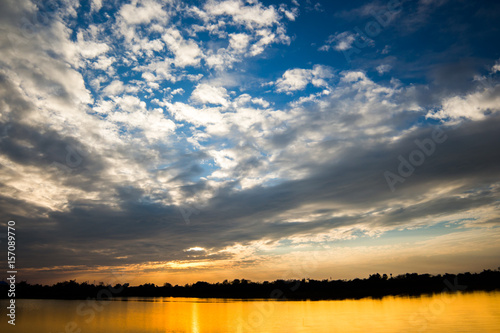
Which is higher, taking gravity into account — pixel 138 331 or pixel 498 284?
pixel 138 331

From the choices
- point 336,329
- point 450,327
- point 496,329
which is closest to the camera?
point 496,329

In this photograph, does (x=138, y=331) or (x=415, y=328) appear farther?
(x=138, y=331)

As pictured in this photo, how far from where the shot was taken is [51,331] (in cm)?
5506

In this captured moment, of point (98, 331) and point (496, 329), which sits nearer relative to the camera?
point (496, 329)

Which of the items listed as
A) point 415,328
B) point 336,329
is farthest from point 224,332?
point 415,328

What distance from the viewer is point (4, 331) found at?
5447 cm

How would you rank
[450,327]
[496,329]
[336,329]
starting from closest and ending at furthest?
[496,329] < [450,327] < [336,329]

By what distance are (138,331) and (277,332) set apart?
27130 millimetres

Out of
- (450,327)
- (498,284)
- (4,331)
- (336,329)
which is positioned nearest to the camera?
(450,327)

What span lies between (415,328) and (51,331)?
64.2m

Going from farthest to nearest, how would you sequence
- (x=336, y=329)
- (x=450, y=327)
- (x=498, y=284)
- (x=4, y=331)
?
(x=498, y=284) < (x=4, y=331) < (x=336, y=329) < (x=450, y=327)

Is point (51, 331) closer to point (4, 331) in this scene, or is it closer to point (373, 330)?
point (4, 331)

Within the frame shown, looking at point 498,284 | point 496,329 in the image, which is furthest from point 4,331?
point 498,284

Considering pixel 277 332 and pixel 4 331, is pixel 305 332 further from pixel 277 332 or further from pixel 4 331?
pixel 4 331
